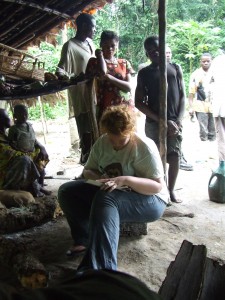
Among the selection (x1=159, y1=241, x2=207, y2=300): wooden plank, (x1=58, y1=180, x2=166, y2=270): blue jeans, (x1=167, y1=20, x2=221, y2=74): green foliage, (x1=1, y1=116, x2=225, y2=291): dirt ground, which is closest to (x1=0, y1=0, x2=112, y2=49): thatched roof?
(x1=1, y1=116, x2=225, y2=291): dirt ground

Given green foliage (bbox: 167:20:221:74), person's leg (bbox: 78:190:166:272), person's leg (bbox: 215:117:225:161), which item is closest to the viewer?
person's leg (bbox: 78:190:166:272)

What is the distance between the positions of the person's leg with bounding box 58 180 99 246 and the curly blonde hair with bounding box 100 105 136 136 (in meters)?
0.51

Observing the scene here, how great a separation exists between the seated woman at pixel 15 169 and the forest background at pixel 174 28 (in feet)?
25.9

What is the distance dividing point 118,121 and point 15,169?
1895 mm

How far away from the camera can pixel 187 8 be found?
13.0 meters

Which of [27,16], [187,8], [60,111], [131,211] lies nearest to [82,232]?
[131,211]

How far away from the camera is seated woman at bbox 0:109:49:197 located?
4.13 meters

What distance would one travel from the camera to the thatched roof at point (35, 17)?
177 inches

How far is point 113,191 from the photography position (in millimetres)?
2617

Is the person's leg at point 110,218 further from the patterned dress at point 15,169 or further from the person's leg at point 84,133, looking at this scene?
the patterned dress at point 15,169

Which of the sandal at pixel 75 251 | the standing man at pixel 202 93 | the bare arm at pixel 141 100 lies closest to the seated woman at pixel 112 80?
the bare arm at pixel 141 100

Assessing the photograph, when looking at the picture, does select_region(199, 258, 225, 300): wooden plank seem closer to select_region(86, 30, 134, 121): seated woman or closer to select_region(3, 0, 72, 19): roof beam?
select_region(86, 30, 134, 121): seated woman

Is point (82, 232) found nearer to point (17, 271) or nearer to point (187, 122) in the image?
point (17, 271)

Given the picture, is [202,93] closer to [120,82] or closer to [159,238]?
[120,82]
